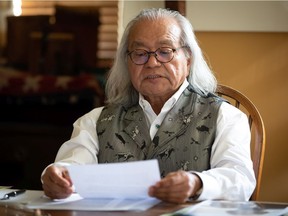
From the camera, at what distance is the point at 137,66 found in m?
1.69

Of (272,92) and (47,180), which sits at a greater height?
(272,92)

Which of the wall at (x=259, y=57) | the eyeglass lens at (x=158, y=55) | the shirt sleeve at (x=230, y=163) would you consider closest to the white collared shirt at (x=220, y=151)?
the shirt sleeve at (x=230, y=163)

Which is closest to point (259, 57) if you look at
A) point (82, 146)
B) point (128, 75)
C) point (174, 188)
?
point (128, 75)

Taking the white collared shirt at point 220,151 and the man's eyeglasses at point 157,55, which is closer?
the white collared shirt at point 220,151

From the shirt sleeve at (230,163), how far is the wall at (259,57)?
2.16ft

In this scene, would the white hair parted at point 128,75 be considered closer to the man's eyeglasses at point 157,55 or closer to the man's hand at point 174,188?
the man's eyeglasses at point 157,55

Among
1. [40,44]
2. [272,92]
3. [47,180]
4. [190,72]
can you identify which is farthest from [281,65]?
[47,180]

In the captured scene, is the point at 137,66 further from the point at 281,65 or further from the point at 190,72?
the point at 281,65

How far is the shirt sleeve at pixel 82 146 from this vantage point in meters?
1.65

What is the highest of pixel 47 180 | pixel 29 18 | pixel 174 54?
pixel 29 18

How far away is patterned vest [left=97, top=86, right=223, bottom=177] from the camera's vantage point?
61.1 inches

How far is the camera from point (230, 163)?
4.82ft

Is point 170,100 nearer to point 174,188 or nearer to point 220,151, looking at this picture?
point 220,151

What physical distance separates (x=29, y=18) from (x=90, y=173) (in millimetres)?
1362
